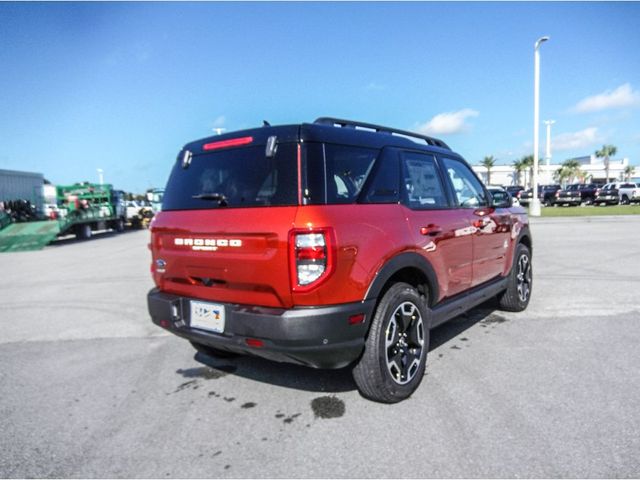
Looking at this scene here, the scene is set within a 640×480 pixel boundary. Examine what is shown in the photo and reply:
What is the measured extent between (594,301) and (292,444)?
4.69 metres

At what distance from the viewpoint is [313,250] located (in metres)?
2.38

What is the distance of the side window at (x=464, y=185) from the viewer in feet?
12.7

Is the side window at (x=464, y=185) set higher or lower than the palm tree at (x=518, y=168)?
lower

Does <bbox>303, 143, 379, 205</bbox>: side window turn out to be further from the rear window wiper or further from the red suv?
the rear window wiper

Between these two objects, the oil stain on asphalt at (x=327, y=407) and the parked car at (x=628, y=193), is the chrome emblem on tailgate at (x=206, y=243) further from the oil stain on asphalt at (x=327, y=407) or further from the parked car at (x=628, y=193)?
the parked car at (x=628, y=193)

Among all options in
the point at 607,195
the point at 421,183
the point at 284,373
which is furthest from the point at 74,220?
the point at 607,195

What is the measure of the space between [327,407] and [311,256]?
3.79 ft

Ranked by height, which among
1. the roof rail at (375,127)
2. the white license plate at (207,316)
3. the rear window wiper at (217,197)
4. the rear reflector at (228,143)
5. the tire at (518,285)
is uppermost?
the roof rail at (375,127)

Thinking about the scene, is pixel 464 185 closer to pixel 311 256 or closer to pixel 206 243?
pixel 311 256

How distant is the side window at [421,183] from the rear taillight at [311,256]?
956 millimetres

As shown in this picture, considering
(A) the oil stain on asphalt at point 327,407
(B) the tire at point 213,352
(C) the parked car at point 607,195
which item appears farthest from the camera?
(C) the parked car at point 607,195

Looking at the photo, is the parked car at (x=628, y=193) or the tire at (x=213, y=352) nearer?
the tire at (x=213, y=352)

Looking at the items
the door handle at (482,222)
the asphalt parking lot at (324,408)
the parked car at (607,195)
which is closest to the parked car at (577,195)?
the parked car at (607,195)

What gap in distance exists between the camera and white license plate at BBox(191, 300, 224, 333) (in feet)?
8.86
